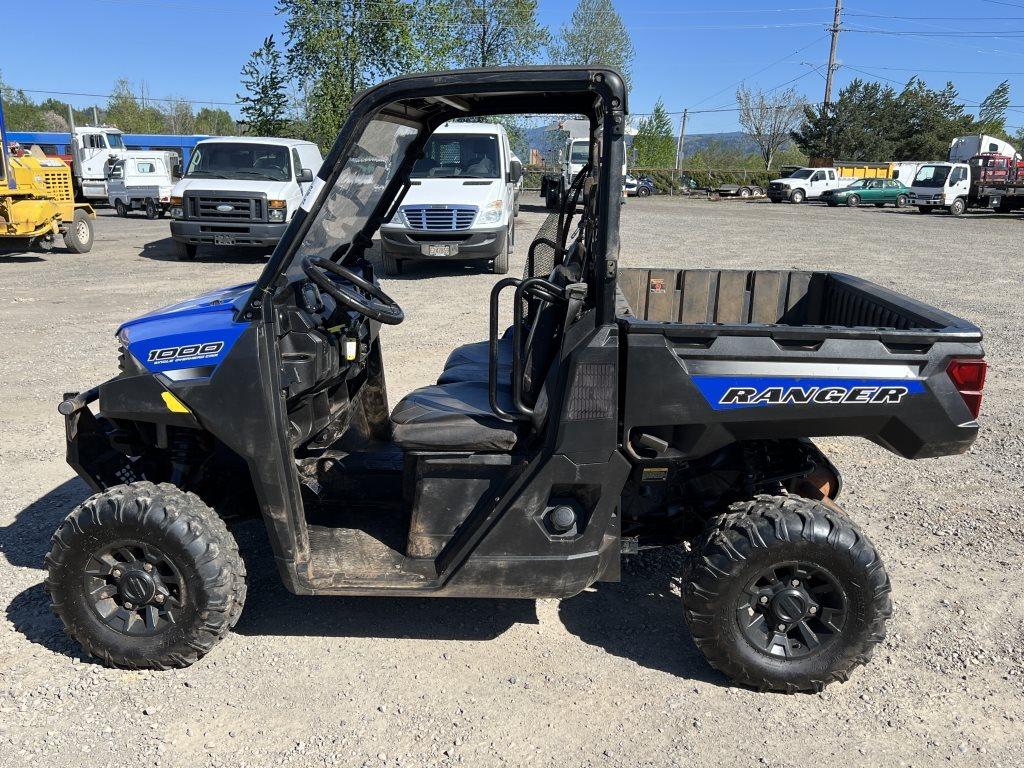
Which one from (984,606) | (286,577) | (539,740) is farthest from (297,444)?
(984,606)

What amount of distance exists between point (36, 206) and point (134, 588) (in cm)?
1376

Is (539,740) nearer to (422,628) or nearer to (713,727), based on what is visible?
(713,727)

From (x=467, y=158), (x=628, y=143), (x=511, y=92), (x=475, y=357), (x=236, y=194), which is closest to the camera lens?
(x=511, y=92)

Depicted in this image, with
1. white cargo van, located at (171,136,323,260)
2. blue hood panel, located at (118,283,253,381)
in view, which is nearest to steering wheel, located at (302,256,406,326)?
blue hood panel, located at (118,283,253,381)

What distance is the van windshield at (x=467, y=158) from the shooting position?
12.8 meters

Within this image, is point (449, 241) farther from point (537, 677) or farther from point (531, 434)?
point (537, 677)

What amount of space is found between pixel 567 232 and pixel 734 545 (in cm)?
190

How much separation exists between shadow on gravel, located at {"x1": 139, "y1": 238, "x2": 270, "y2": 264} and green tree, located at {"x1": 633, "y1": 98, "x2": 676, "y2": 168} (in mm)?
46736

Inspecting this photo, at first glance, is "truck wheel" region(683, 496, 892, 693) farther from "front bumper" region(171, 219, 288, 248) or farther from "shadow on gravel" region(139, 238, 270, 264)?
"shadow on gravel" region(139, 238, 270, 264)

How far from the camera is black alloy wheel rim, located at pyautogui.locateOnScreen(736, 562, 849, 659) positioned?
3070mm

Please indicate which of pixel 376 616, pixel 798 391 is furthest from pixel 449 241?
pixel 798 391

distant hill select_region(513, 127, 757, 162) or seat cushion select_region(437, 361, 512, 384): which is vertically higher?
distant hill select_region(513, 127, 757, 162)

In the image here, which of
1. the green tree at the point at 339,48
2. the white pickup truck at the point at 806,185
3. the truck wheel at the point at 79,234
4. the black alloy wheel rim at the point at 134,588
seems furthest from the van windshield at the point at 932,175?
the black alloy wheel rim at the point at 134,588

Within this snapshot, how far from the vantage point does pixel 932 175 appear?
106 ft
